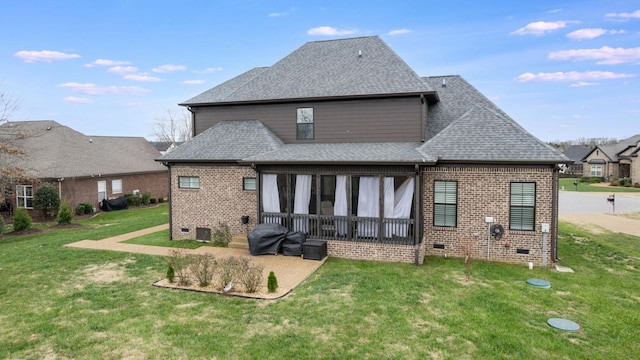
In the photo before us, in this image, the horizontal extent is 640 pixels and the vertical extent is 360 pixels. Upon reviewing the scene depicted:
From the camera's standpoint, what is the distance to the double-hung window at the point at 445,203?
12242 millimetres

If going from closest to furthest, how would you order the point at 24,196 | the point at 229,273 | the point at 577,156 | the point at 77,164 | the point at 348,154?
1. the point at 229,273
2. the point at 348,154
3. the point at 24,196
4. the point at 77,164
5. the point at 577,156

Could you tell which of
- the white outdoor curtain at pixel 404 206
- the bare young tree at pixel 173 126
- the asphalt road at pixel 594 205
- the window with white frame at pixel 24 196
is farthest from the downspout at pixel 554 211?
the bare young tree at pixel 173 126

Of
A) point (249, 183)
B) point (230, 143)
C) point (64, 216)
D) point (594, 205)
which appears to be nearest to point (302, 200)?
point (249, 183)

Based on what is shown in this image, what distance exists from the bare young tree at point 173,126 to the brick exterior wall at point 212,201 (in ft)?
140

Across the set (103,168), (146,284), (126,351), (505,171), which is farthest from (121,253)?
(103,168)

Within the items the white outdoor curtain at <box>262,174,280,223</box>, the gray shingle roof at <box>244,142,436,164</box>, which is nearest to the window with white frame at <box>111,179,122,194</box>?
the gray shingle roof at <box>244,142,436,164</box>

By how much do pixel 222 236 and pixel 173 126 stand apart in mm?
48893

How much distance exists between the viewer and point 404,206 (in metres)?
12.0

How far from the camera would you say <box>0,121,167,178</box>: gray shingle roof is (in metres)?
23.6

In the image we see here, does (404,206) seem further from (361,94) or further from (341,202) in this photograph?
(361,94)

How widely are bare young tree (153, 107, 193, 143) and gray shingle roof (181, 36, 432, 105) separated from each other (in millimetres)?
41003

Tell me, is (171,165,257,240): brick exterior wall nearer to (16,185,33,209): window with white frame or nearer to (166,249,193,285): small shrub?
(166,249,193,285): small shrub

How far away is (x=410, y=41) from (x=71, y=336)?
1939 cm

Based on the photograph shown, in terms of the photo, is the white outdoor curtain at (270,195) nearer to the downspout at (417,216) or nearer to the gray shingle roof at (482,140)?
the downspout at (417,216)
